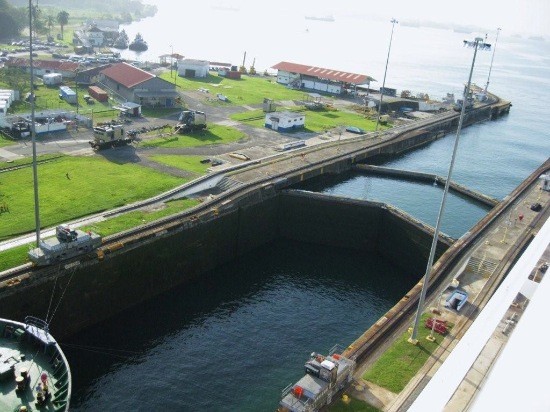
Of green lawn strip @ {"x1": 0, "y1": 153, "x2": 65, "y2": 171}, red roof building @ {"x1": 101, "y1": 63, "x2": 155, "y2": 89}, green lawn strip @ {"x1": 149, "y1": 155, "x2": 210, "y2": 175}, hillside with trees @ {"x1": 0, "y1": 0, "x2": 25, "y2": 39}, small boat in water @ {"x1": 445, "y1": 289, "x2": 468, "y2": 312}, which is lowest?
small boat in water @ {"x1": 445, "y1": 289, "x2": 468, "y2": 312}

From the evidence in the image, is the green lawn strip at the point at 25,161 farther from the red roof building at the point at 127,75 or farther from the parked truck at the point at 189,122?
the red roof building at the point at 127,75

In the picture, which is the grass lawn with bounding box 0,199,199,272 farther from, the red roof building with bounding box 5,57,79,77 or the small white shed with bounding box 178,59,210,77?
the small white shed with bounding box 178,59,210,77

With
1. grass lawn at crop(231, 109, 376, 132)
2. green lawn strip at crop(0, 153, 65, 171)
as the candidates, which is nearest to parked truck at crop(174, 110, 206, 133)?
grass lawn at crop(231, 109, 376, 132)

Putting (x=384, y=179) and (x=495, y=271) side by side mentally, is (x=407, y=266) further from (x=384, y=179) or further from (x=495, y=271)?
(x=384, y=179)

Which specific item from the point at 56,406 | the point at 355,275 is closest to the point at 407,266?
the point at 355,275

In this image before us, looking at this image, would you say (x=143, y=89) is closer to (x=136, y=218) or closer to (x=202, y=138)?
(x=202, y=138)
